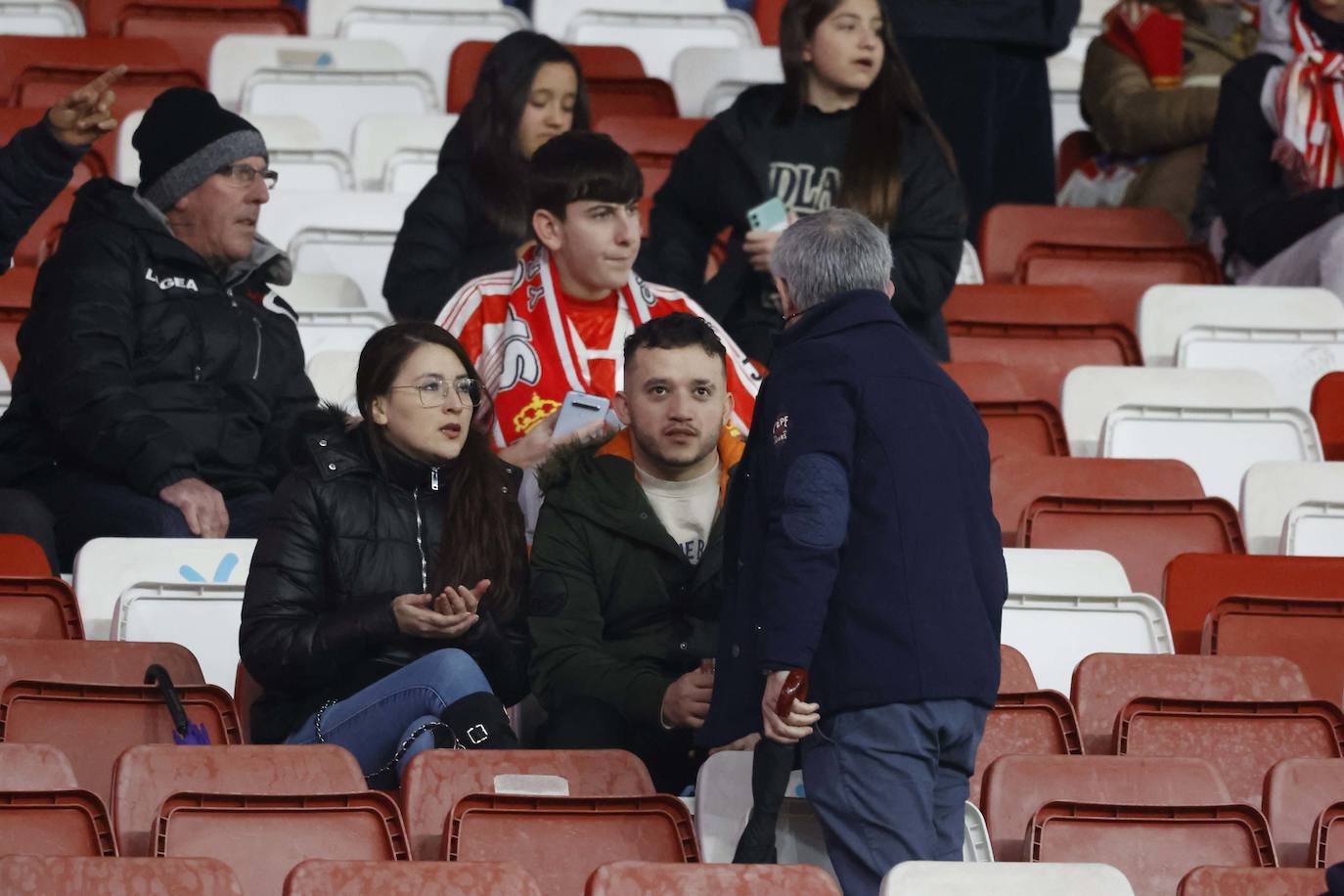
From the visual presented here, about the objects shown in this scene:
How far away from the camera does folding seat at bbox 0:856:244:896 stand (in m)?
3.10

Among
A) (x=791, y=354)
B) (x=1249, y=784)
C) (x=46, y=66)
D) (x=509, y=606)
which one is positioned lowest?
(x=1249, y=784)

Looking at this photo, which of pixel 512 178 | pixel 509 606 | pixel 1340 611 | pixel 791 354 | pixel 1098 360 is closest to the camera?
pixel 791 354

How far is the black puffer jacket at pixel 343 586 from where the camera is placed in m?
4.11

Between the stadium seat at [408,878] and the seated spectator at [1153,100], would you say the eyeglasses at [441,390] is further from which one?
the seated spectator at [1153,100]

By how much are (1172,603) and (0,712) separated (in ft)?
7.65

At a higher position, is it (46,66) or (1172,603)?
(46,66)

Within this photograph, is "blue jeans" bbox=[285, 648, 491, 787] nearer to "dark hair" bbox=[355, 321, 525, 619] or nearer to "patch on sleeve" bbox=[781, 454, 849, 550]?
"dark hair" bbox=[355, 321, 525, 619]

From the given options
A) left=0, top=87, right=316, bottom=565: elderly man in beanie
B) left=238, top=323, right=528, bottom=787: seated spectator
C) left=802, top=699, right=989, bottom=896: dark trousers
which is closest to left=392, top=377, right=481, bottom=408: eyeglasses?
left=238, top=323, right=528, bottom=787: seated spectator

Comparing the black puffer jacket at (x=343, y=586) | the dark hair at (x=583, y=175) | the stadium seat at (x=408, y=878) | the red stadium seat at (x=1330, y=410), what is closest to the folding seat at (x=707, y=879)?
the stadium seat at (x=408, y=878)

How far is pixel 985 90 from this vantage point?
694 centimetres

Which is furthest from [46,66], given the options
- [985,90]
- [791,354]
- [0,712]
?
[791,354]

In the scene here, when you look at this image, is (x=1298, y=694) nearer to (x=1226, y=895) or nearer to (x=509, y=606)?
(x=1226, y=895)

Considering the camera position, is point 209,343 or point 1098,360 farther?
point 1098,360

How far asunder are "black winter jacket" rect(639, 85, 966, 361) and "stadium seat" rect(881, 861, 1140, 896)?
8.36ft
